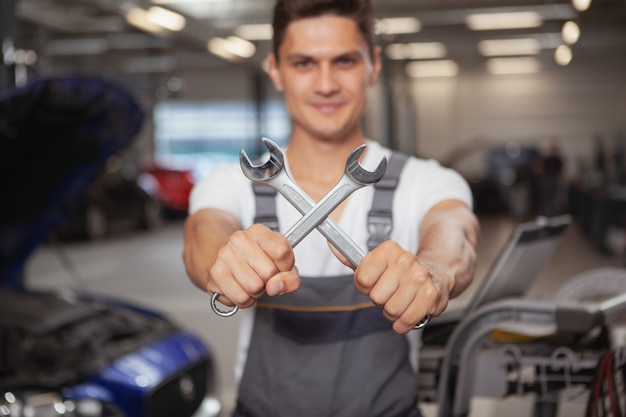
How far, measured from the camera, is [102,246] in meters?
12.0

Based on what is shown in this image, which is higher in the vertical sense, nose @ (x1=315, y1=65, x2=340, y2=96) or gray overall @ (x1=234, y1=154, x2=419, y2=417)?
nose @ (x1=315, y1=65, x2=340, y2=96)

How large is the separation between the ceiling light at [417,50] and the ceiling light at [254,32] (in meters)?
3.83

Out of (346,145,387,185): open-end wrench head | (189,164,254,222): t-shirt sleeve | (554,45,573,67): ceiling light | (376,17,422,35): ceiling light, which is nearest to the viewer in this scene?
(346,145,387,185): open-end wrench head

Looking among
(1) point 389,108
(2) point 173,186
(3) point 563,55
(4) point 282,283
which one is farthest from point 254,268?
(3) point 563,55

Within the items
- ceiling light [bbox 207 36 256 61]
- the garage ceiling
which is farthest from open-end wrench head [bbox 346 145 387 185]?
ceiling light [bbox 207 36 256 61]

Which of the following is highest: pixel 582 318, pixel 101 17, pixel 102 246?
pixel 101 17

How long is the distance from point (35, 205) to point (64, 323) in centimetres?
48

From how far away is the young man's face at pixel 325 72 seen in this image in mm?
1493

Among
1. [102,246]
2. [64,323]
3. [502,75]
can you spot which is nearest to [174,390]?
[64,323]

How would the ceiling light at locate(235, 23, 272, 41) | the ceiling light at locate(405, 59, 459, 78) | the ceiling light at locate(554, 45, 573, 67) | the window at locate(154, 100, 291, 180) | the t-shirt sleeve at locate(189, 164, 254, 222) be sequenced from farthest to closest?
the window at locate(154, 100, 291, 180) → the ceiling light at locate(405, 59, 459, 78) → the ceiling light at locate(554, 45, 573, 67) → the ceiling light at locate(235, 23, 272, 41) → the t-shirt sleeve at locate(189, 164, 254, 222)

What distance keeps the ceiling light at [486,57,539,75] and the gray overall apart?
804 inches

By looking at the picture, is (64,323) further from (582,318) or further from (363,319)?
(582,318)

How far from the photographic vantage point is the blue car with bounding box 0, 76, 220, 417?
8.68ft

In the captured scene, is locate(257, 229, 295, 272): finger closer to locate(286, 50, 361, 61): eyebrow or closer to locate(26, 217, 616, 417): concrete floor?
locate(286, 50, 361, 61): eyebrow
